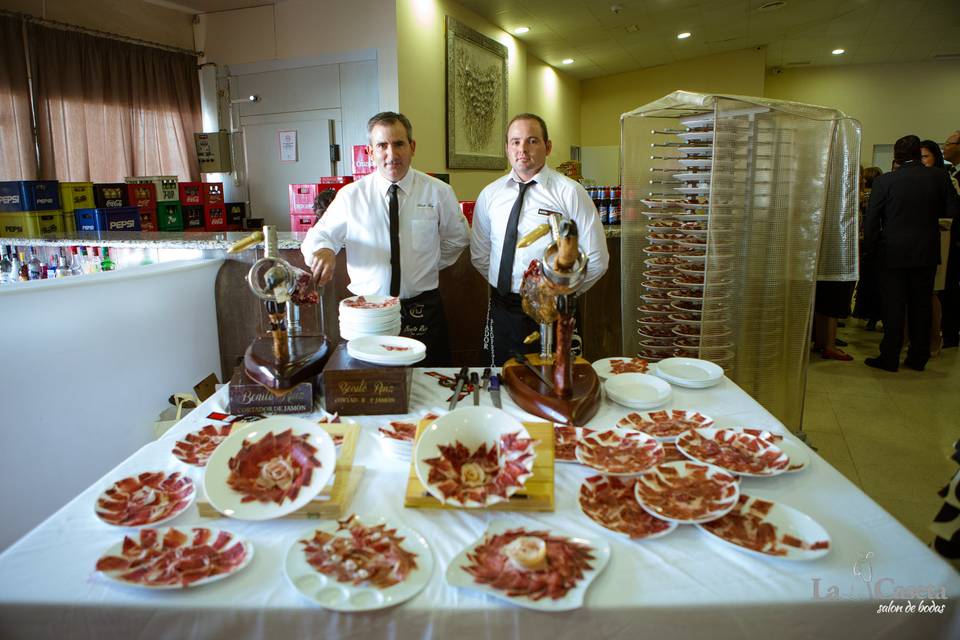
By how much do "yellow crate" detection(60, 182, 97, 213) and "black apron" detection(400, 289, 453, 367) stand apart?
2.63 m

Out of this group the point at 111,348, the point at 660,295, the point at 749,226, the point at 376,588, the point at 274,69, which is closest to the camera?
the point at 376,588

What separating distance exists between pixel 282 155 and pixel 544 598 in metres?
5.78

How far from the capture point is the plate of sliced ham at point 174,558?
911mm

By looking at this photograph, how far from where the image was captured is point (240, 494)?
42.7 inches

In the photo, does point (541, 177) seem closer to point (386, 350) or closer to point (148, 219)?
point (386, 350)

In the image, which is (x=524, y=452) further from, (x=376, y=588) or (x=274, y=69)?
(x=274, y=69)

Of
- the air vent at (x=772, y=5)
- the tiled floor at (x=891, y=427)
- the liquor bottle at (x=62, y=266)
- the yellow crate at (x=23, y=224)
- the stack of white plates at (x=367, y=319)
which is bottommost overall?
the tiled floor at (x=891, y=427)

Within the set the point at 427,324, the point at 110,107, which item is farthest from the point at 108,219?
the point at 110,107

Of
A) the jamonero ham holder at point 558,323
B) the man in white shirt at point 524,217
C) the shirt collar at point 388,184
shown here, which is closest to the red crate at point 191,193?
the shirt collar at point 388,184

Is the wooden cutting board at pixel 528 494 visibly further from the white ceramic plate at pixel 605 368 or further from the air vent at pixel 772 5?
the air vent at pixel 772 5

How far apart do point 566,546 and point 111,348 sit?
1975 millimetres

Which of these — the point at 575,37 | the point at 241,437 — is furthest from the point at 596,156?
the point at 241,437

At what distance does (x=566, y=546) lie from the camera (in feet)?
3.20

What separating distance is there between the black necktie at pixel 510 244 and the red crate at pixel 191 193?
2.79m
